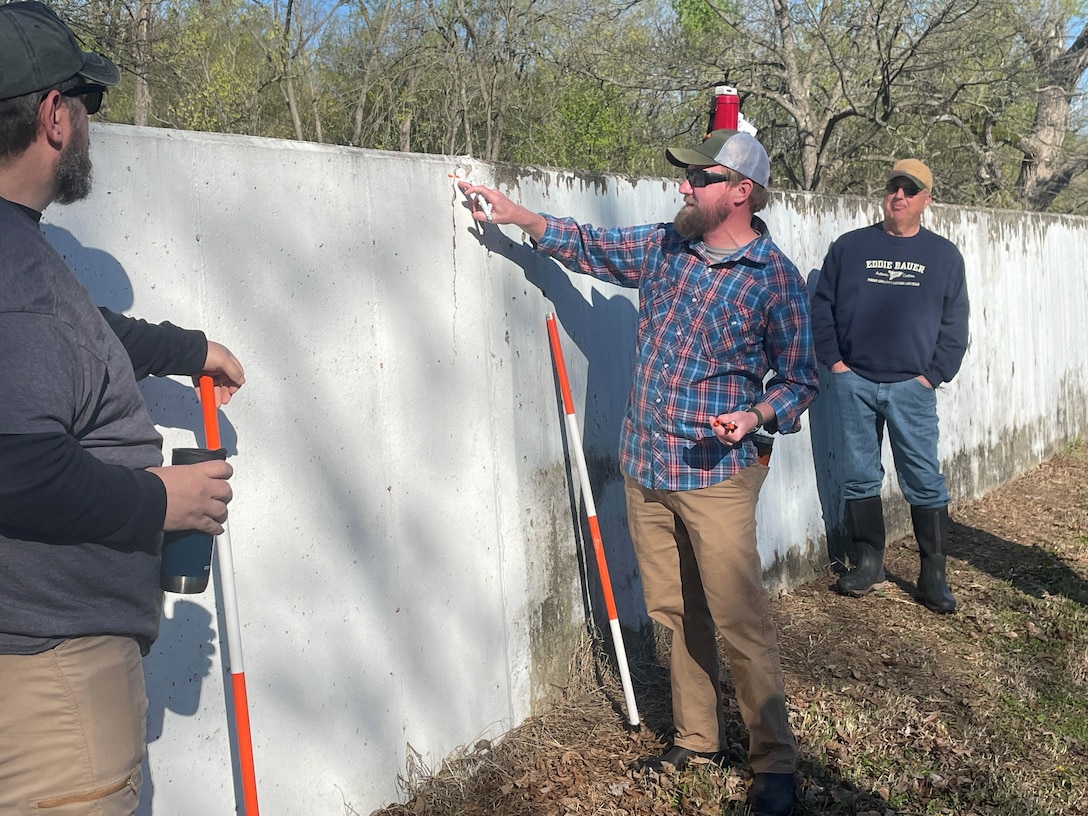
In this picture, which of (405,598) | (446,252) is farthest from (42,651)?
(446,252)

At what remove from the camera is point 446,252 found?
373 cm

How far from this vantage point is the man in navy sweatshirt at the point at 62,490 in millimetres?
1771

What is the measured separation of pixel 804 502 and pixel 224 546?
163 inches

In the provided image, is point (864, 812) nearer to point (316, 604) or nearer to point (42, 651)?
point (316, 604)

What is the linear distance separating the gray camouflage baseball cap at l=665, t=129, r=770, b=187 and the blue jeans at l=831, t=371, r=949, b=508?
2.37m

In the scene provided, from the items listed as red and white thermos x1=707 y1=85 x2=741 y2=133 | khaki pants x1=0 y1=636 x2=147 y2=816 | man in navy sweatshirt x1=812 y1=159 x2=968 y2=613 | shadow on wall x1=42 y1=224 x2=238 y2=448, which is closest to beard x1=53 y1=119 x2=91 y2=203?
shadow on wall x1=42 y1=224 x2=238 y2=448

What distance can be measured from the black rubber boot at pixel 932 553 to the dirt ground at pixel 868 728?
0.13 metres

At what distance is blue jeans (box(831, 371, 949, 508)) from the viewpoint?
18.8ft

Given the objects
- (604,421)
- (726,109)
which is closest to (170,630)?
(604,421)

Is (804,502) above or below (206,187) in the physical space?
below

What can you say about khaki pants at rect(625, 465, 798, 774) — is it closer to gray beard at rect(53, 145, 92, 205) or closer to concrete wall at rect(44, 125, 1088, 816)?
concrete wall at rect(44, 125, 1088, 816)

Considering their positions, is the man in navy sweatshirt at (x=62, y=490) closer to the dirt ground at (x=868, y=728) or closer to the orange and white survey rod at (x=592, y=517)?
the dirt ground at (x=868, y=728)

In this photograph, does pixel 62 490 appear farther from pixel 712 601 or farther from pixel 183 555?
pixel 712 601

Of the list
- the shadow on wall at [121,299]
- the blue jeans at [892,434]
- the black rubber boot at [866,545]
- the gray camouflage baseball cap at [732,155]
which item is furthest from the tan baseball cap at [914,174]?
the shadow on wall at [121,299]
